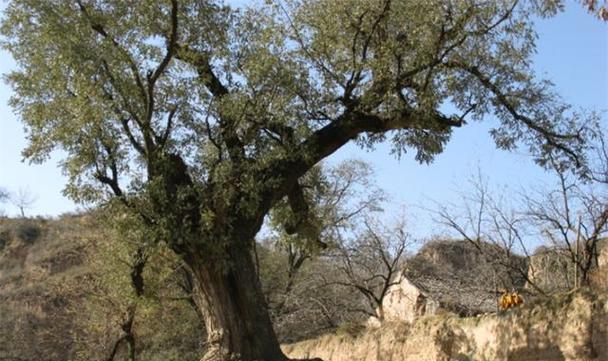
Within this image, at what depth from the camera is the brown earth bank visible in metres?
9.79

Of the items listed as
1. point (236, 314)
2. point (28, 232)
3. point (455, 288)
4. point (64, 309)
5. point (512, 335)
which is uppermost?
point (28, 232)

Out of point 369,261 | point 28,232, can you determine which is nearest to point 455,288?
point 369,261

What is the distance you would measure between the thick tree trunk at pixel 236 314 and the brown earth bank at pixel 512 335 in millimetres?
3040

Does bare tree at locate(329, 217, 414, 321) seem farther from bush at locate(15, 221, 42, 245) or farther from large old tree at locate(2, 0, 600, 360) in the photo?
bush at locate(15, 221, 42, 245)

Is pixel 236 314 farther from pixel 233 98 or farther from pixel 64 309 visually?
pixel 64 309

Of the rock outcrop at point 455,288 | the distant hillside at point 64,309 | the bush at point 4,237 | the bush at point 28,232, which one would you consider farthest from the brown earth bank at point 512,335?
the bush at point 4,237

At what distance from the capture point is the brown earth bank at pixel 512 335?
9.79 m

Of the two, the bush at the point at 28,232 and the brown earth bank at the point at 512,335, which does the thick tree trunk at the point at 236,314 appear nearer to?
the brown earth bank at the point at 512,335

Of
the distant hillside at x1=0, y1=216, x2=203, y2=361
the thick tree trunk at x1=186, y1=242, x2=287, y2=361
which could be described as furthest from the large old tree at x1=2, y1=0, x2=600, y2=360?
the distant hillside at x1=0, y1=216, x2=203, y2=361

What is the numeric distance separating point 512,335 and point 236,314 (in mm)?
5127

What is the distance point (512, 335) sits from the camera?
36.5ft

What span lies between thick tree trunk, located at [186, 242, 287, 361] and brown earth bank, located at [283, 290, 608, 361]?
A: 304 cm

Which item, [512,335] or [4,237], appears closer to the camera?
[512,335]

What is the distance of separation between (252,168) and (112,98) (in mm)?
2862
